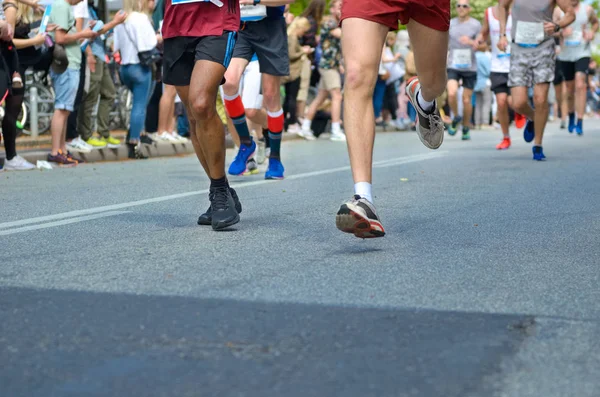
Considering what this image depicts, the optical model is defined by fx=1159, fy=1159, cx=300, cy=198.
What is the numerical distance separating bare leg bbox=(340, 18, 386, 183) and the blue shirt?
7.57 m

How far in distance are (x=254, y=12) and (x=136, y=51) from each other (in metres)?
4.22

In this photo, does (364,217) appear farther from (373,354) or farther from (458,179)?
(458,179)

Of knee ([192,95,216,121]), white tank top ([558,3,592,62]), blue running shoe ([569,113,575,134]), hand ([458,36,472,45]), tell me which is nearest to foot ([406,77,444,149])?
knee ([192,95,216,121])

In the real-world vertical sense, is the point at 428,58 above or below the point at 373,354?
above

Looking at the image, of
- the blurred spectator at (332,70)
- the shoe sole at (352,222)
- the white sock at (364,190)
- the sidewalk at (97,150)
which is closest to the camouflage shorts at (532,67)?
the sidewalk at (97,150)

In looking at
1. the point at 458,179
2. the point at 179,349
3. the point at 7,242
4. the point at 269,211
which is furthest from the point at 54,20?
the point at 179,349

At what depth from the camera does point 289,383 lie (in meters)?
2.85

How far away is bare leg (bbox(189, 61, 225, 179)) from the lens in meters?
5.88

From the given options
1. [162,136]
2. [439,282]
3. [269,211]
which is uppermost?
[439,282]

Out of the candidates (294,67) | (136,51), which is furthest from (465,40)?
(136,51)

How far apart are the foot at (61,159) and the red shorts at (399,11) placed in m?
6.73

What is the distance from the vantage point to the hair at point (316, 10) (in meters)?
17.4

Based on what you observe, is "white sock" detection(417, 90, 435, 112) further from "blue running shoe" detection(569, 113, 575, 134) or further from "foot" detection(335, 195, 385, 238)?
"blue running shoe" detection(569, 113, 575, 134)

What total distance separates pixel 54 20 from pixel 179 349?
8712 millimetres
